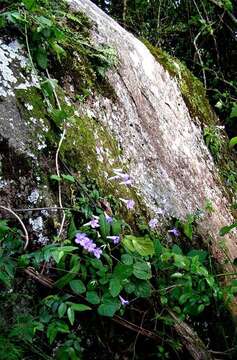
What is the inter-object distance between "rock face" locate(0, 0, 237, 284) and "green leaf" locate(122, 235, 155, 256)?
1.16 ft

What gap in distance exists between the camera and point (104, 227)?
171 cm

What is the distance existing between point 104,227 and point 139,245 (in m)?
0.16

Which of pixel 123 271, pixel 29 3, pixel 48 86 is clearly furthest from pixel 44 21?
pixel 123 271

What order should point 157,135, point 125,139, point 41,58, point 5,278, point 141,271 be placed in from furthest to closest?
1. point 157,135
2. point 125,139
3. point 41,58
4. point 141,271
5. point 5,278

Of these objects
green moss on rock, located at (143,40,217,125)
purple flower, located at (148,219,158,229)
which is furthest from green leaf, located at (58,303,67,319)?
green moss on rock, located at (143,40,217,125)

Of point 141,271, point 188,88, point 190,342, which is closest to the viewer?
point 141,271

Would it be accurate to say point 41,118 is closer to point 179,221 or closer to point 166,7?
point 179,221

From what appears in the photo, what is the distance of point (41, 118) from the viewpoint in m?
1.98

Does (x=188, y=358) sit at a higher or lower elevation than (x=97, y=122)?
lower

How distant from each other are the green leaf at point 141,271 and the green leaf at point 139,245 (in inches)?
1.8

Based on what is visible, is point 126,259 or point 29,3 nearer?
point 126,259

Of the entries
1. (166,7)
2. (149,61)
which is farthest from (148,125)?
(166,7)

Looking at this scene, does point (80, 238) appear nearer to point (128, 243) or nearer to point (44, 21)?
point (128, 243)

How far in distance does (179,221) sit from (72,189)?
2.55 ft
